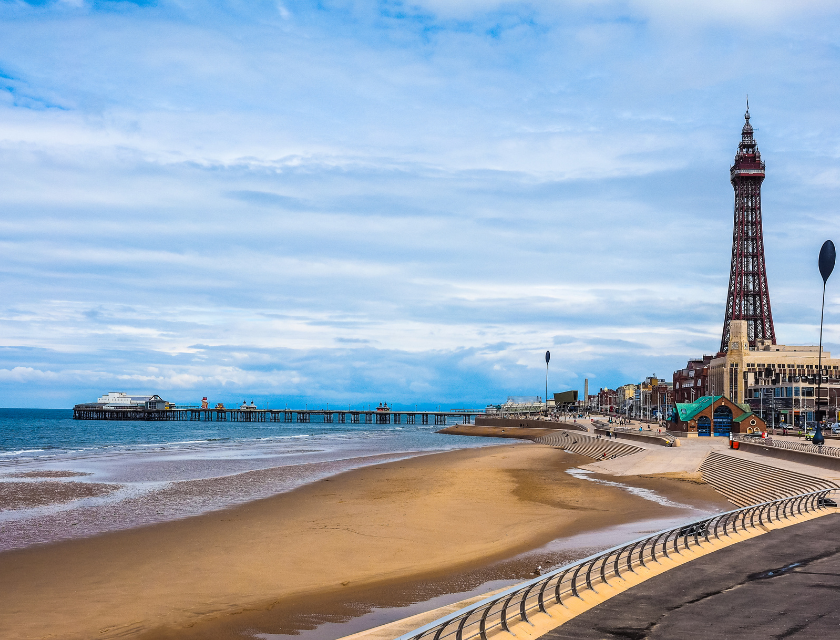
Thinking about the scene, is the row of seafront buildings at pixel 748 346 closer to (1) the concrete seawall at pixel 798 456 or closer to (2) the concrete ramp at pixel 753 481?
(1) the concrete seawall at pixel 798 456

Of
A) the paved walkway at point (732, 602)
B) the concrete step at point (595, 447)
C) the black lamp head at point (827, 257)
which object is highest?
the black lamp head at point (827, 257)

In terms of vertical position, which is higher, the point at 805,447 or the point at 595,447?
the point at 805,447

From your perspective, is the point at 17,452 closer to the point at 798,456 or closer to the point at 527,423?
the point at 798,456

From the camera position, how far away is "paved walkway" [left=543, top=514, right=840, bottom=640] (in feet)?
35.3

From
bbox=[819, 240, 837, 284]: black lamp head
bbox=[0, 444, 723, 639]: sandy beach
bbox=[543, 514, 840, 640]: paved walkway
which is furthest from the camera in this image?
bbox=[819, 240, 837, 284]: black lamp head

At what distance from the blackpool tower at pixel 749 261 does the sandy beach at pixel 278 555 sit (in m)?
129

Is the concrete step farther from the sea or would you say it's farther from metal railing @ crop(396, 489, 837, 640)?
metal railing @ crop(396, 489, 837, 640)

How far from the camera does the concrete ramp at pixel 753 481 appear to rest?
97.9 ft

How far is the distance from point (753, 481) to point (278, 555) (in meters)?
24.0

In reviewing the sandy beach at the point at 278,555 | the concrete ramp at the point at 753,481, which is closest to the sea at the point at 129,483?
the sandy beach at the point at 278,555

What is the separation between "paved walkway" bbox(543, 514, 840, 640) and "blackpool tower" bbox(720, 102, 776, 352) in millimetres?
149040

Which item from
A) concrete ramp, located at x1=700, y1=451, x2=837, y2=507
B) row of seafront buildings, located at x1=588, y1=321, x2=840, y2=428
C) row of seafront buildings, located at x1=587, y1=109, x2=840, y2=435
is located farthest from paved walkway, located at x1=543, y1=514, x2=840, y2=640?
row of seafront buildings, located at x1=587, y1=109, x2=840, y2=435

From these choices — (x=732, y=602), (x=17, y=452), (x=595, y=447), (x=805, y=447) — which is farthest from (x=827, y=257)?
(x=17, y=452)

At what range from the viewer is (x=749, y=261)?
15438cm
